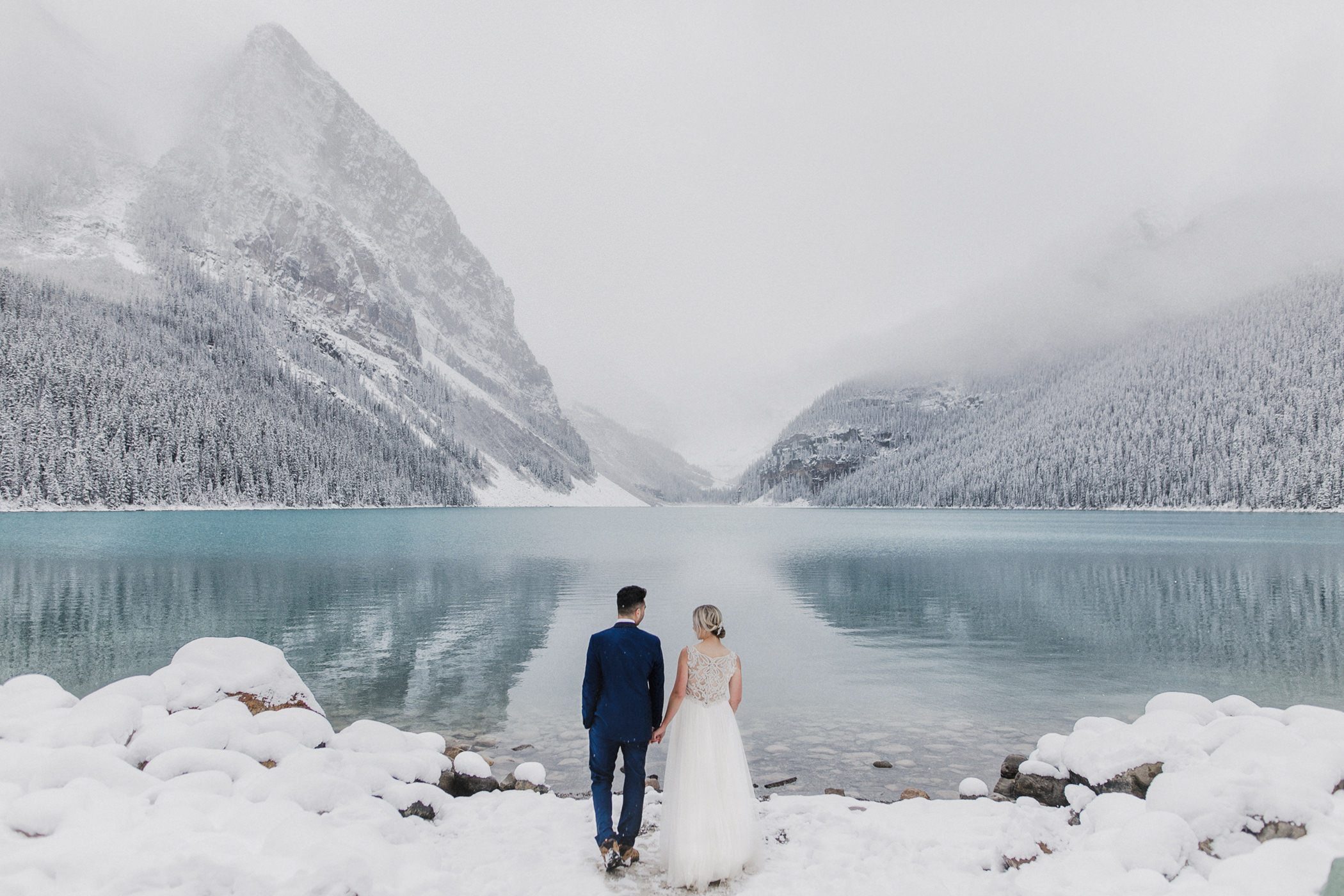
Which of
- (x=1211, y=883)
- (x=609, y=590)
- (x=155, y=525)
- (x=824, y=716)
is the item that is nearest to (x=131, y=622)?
(x=609, y=590)

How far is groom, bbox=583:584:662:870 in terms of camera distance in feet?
23.9

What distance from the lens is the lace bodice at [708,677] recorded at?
733 cm

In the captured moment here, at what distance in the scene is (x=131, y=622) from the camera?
28.3 m

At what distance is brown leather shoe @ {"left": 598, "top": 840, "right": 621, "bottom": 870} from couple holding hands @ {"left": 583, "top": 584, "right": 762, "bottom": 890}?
0.01 m

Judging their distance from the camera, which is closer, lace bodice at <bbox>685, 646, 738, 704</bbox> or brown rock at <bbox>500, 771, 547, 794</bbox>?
lace bodice at <bbox>685, 646, 738, 704</bbox>

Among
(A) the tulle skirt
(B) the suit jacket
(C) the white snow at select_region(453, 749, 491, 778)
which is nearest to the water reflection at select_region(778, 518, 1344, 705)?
(C) the white snow at select_region(453, 749, 491, 778)

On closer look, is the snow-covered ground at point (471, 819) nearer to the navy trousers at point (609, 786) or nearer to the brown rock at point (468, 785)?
the brown rock at point (468, 785)

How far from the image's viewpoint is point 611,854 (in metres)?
7.18

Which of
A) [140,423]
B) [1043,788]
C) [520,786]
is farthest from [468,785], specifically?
[140,423]

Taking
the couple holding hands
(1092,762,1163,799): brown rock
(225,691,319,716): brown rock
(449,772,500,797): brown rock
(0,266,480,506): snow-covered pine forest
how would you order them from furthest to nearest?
(0,266,480,506): snow-covered pine forest, (225,691,319,716): brown rock, (449,772,500,797): brown rock, (1092,762,1163,799): brown rock, the couple holding hands

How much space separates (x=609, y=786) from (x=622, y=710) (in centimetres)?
87

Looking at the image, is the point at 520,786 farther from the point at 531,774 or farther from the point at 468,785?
the point at 468,785

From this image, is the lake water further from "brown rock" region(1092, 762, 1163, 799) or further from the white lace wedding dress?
the white lace wedding dress

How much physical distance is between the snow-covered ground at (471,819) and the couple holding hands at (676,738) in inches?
17.8
